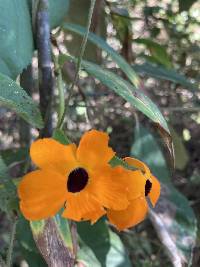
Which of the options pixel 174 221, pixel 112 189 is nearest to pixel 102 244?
pixel 174 221

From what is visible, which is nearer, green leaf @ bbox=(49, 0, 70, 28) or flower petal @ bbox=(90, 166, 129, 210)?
flower petal @ bbox=(90, 166, 129, 210)

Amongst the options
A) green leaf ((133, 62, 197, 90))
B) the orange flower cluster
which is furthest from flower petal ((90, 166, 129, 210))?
green leaf ((133, 62, 197, 90))

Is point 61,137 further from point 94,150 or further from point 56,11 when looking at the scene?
point 56,11

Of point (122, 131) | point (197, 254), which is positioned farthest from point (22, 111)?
point (122, 131)

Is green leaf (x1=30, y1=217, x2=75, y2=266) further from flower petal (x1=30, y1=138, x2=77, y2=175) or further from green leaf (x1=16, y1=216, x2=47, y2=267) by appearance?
green leaf (x1=16, y1=216, x2=47, y2=267)

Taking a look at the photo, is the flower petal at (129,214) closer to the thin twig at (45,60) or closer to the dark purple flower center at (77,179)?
the dark purple flower center at (77,179)

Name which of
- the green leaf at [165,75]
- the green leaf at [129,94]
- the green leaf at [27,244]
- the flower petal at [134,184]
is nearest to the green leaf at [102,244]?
the green leaf at [27,244]

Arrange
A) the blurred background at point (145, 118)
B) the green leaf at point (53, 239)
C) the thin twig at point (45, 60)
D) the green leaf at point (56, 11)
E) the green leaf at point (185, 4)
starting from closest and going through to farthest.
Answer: the green leaf at point (53, 239) → the thin twig at point (45, 60) → the green leaf at point (56, 11) → the blurred background at point (145, 118) → the green leaf at point (185, 4)
